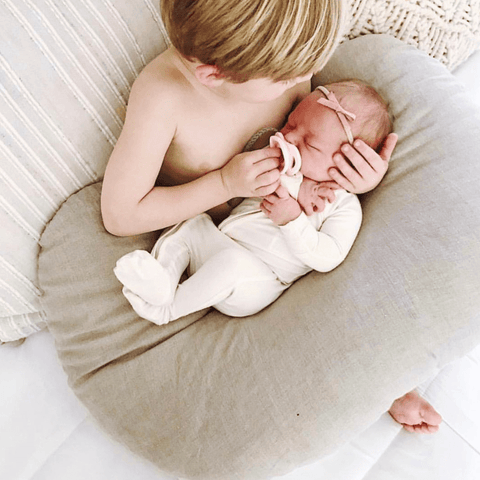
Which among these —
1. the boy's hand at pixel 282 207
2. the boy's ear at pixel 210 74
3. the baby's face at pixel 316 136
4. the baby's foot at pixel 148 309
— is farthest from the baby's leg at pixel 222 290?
the boy's ear at pixel 210 74

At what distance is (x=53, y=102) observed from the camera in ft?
2.50

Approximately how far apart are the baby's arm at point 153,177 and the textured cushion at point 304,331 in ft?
0.34

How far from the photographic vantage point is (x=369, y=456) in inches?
35.4

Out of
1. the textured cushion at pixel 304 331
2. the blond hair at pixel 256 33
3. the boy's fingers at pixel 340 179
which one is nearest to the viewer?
the blond hair at pixel 256 33

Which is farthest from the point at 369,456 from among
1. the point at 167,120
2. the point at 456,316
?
the point at 167,120

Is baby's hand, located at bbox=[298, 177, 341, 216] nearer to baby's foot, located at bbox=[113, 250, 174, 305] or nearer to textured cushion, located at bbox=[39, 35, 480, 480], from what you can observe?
textured cushion, located at bbox=[39, 35, 480, 480]

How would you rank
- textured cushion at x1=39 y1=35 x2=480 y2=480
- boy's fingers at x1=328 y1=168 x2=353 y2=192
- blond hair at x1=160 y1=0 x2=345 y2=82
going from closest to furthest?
blond hair at x1=160 y1=0 x2=345 y2=82 → textured cushion at x1=39 y1=35 x2=480 y2=480 → boy's fingers at x1=328 y1=168 x2=353 y2=192

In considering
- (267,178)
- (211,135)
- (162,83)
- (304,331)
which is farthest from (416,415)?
(162,83)

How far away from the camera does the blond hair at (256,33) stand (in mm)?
553

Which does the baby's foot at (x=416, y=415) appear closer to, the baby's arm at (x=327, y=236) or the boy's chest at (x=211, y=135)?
the baby's arm at (x=327, y=236)

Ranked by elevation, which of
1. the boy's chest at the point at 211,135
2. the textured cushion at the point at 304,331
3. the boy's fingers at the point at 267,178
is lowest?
the textured cushion at the point at 304,331

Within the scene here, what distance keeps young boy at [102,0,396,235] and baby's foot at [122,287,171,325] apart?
12 cm

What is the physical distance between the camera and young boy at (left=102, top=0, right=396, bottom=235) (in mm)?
568

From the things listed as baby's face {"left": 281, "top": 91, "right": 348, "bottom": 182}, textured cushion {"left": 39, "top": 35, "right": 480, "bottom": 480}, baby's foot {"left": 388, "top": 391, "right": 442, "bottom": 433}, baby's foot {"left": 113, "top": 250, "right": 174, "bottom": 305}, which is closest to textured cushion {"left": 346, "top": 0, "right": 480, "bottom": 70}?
textured cushion {"left": 39, "top": 35, "right": 480, "bottom": 480}
